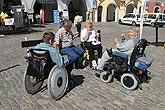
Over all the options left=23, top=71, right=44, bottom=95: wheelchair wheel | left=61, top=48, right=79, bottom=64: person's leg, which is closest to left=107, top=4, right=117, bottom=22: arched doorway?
left=61, top=48, right=79, bottom=64: person's leg

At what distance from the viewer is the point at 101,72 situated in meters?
6.73

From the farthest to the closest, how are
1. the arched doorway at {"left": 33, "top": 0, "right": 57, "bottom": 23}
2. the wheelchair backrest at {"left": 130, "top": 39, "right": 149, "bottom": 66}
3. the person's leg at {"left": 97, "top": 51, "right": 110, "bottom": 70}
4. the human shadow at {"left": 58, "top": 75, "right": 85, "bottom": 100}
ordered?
the arched doorway at {"left": 33, "top": 0, "right": 57, "bottom": 23}
the person's leg at {"left": 97, "top": 51, "right": 110, "bottom": 70}
the human shadow at {"left": 58, "top": 75, "right": 85, "bottom": 100}
the wheelchair backrest at {"left": 130, "top": 39, "right": 149, "bottom": 66}

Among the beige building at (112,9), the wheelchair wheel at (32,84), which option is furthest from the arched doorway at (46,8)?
the wheelchair wheel at (32,84)

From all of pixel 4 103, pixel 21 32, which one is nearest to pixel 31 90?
pixel 4 103

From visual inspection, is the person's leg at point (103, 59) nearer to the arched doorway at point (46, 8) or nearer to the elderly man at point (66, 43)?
the elderly man at point (66, 43)

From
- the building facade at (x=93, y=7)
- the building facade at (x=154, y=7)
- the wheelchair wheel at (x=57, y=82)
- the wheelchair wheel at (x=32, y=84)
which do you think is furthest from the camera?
the building facade at (x=154, y=7)

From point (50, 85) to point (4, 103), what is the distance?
1.04 m

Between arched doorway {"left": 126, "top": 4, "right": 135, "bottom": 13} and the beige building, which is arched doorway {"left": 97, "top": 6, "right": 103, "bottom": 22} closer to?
the beige building

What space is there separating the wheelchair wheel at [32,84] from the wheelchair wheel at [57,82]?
0.48m

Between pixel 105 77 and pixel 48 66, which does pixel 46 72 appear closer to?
pixel 48 66

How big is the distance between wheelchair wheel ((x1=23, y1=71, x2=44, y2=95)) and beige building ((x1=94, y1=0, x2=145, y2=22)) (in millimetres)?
27264

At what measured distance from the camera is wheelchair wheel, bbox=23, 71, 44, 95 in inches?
214

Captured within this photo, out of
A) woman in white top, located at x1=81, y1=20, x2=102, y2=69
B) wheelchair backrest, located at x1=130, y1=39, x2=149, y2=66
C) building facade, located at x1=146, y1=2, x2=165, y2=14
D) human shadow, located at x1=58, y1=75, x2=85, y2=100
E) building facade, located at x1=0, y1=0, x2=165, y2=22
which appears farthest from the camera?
building facade, located at x1=146, y1=2, x2=165, y2=14

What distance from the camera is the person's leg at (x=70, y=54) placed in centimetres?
612
